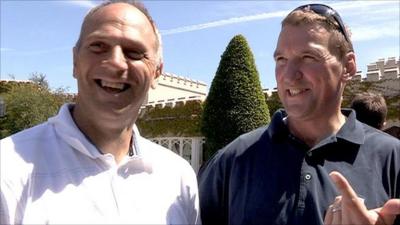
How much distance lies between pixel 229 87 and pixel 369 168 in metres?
14.9

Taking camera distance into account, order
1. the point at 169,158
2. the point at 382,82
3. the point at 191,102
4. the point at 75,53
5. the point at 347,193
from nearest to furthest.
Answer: the point at 347,193
the point at 75,53
the point at 169,158
the point at 382,82
the point at 191,102

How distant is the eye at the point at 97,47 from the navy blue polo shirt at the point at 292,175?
691 millimetres

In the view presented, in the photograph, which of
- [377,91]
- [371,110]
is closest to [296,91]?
[371,110]

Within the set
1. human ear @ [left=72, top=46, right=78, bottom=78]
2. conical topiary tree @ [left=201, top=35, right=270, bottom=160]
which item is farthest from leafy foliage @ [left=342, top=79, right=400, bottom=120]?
human ear @ [left=72, top=46, right=78, bottom=78]

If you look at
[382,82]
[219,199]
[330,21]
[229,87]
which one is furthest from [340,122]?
[382,82]

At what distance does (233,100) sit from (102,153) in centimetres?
1497

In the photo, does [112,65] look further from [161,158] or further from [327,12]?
[327,12]

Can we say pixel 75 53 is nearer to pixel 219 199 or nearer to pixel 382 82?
pixel 219 199

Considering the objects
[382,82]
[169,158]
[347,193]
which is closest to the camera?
[347,193]

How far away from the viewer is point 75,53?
2.19 m

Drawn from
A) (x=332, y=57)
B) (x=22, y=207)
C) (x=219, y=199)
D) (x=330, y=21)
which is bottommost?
(x=219, y=199)

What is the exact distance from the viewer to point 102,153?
2.12 metres

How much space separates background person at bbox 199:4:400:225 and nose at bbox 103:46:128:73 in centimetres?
62

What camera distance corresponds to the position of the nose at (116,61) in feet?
6.84
